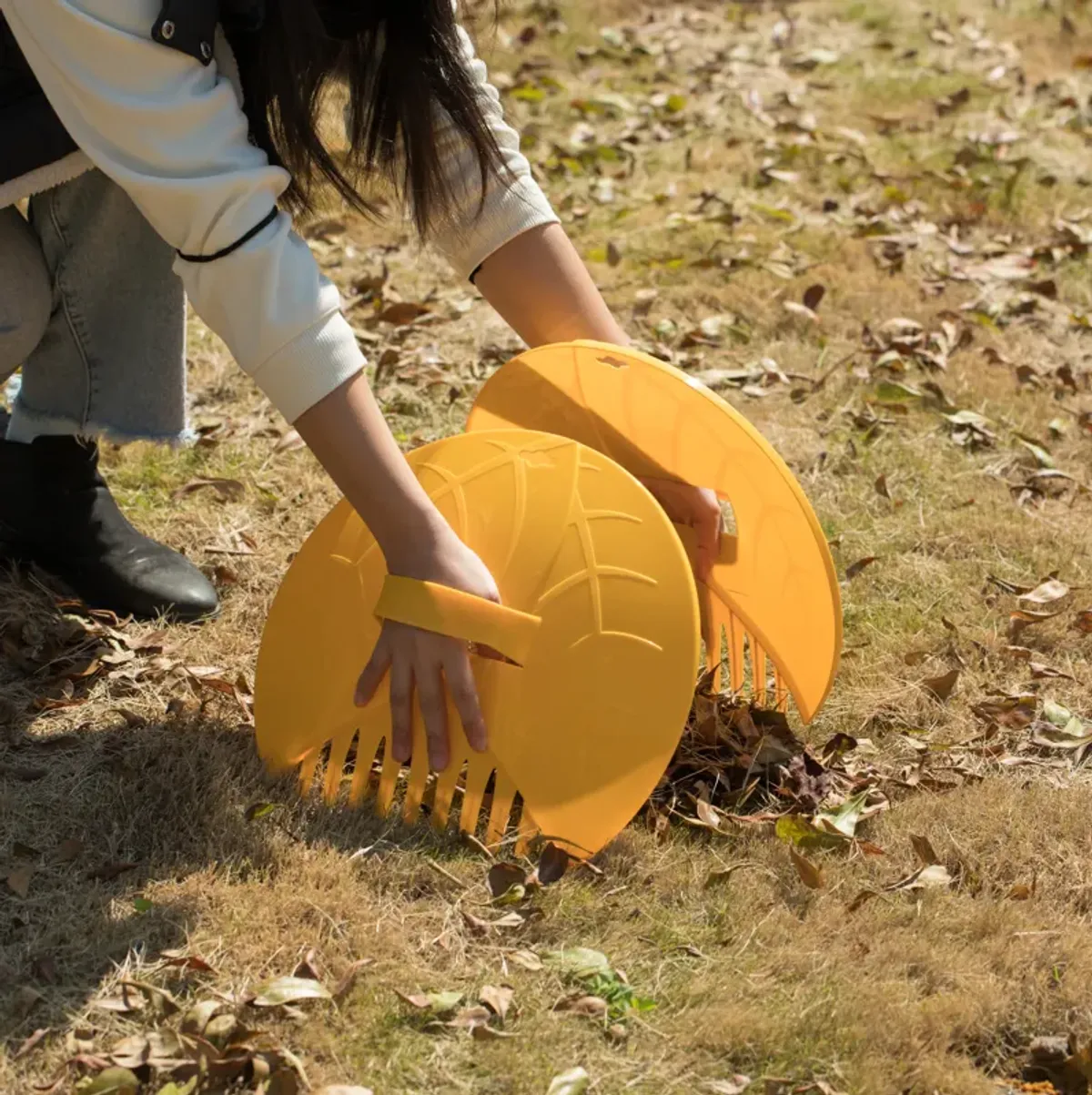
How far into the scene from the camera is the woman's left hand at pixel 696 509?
6.86 feet

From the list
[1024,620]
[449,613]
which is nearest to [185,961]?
[449,613]

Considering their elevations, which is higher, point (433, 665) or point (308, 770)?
point (433, 665)

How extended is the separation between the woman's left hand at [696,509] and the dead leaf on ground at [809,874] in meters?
0.49

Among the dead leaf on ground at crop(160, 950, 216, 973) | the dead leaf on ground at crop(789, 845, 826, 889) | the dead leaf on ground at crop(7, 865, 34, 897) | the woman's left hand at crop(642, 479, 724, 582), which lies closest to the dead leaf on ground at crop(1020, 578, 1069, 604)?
the woman's left hand at crop(642, 479, 724, 582)

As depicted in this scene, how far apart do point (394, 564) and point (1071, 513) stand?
64.1 inches

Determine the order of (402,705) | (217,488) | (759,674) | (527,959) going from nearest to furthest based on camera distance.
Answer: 1. (527,959)
2. (402,705)
3. (759,674)
4. (217,488)

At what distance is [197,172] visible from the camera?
165 centimetres

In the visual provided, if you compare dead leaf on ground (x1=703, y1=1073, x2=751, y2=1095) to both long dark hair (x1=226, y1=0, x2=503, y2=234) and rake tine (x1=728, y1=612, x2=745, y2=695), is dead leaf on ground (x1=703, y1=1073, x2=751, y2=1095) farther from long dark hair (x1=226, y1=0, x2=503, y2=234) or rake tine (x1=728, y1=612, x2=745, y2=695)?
long dark hair (x1=226, y1=0, x2=503, y2=234)

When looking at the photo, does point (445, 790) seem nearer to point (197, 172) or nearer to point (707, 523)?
point (707, 523)

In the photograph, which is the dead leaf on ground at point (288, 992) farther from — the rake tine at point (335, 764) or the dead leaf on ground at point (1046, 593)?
the dead leaf on ground at point (1046, 593)

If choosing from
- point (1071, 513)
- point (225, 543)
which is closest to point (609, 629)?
point (225, 543)

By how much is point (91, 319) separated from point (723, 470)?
3.45ft

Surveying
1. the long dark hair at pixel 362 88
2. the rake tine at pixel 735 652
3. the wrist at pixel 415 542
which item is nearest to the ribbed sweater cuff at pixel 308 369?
the wrist at pixel 415 542

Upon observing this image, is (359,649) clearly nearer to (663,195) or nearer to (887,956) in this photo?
(887,956)
